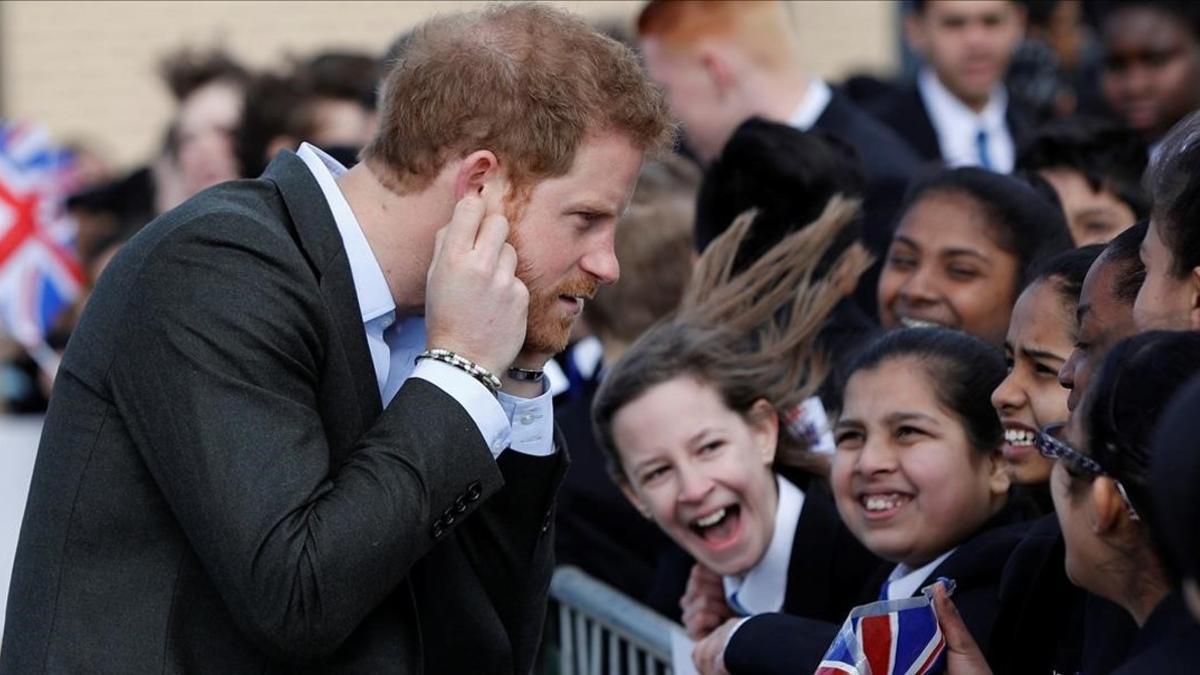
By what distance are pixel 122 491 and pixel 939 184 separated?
2439mm

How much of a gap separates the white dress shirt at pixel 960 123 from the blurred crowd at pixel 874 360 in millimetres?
15

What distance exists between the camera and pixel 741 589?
4.15 metres

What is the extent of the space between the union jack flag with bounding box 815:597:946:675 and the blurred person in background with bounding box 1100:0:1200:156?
194 inches

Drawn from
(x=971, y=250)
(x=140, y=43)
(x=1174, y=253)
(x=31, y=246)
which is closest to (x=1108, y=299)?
(x=1174, y=253)

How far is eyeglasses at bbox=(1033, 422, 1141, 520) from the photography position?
2426 millimetres

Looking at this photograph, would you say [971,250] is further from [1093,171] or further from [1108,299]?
[1108,299]

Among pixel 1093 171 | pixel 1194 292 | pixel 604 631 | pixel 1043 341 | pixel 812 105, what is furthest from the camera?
pixel 812 105

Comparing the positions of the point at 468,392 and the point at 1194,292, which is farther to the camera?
the point at 468,392

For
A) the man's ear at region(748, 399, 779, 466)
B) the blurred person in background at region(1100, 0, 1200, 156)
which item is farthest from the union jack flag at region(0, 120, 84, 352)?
the man's ear at region(748, 399, 779, 466)

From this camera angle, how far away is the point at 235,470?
2.70 m

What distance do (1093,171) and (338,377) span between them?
9.91 ft

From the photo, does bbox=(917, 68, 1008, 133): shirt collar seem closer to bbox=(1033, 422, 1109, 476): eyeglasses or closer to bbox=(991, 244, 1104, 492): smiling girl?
bbox=(991, 244, 1104, 492): smiling girl

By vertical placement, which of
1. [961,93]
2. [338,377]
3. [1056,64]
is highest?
[338,377]

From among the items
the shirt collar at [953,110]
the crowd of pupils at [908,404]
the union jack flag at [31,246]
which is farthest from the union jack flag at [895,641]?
the union jack flag at [31,246]
